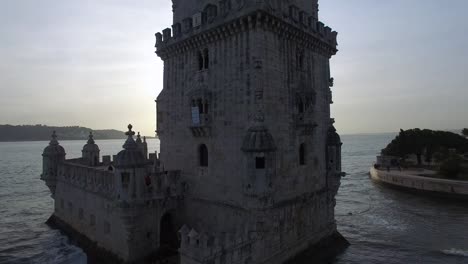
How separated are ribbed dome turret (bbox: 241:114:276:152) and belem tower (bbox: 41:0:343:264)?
Result: 6 centimetres

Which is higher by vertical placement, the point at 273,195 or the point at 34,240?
the point at 273,195

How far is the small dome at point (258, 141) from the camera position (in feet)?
54.4

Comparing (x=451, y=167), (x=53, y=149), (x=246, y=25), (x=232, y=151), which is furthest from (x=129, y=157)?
(x=451, y=167)

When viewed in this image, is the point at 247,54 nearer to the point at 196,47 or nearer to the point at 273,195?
the point at 196,47

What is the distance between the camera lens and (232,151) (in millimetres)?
18766

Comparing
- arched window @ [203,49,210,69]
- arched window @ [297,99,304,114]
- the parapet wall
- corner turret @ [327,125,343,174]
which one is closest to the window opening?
arched window @ [297,99,304,114]

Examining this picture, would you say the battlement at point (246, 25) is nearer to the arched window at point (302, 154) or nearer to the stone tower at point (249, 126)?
the stone tower at point (249, 126)

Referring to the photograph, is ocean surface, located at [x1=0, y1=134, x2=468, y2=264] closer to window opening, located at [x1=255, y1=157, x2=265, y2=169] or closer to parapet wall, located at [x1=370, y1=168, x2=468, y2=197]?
parapet wall, located at [x1=370, y1=168, x2=468, y2=197]

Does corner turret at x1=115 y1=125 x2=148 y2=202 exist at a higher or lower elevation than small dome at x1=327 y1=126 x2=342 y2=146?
lower

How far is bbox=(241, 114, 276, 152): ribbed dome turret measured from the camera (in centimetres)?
1658

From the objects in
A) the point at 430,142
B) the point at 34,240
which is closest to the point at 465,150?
the point at 430,142

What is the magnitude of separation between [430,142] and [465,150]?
25.6 feet

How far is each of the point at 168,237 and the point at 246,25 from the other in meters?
15.6

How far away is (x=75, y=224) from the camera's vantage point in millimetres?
28203
